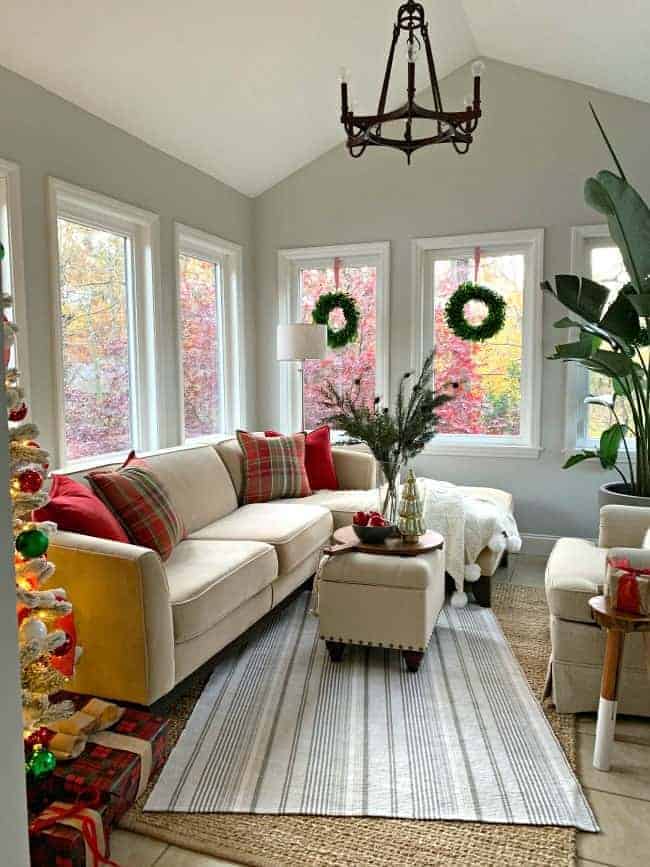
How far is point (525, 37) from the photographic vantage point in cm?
423

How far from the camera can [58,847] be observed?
5.47 ft

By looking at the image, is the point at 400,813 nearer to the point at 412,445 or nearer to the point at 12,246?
the point at 412,445

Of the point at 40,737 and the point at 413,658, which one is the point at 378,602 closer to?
the point at 413,658

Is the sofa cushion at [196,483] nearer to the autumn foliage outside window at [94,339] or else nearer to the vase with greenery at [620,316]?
the autumn foliage outside window at [94,339]

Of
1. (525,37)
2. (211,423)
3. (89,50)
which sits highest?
(525,37)

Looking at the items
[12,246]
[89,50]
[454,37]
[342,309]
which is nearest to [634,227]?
[454,37]

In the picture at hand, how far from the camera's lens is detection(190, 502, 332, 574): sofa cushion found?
3346mm

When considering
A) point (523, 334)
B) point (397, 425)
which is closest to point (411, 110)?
point (397, 425)

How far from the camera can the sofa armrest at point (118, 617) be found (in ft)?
7.56

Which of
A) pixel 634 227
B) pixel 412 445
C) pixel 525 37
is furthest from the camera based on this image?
pixel 525 37

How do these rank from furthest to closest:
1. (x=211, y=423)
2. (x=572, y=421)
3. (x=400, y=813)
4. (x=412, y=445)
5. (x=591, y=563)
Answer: (x=211, y=423)
(x=572, y=421)
(x=412, y=445)
(x=591, y=563)
(x=400, y=813)

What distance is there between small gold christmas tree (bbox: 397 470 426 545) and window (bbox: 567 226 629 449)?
86.2 inches

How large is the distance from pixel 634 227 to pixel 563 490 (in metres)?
2.01

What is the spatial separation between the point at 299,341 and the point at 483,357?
1.46 meters
